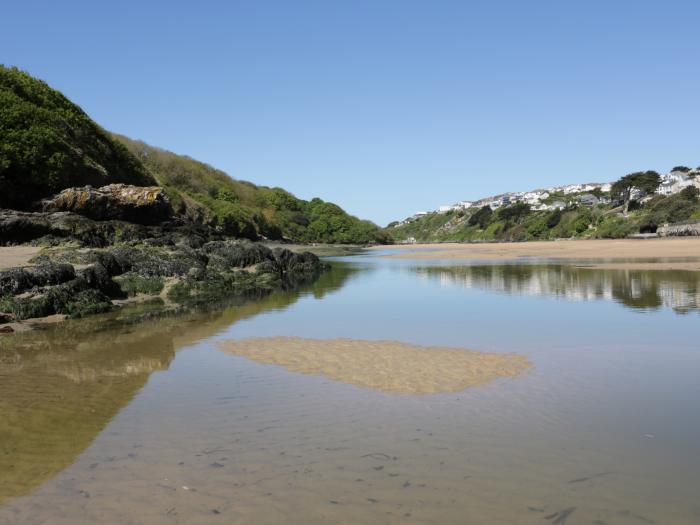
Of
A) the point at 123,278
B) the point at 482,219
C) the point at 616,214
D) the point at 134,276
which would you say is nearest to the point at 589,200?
the point at 482,219

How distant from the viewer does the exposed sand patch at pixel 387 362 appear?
7.70 m

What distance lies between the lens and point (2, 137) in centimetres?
2788

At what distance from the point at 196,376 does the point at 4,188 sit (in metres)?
25.2

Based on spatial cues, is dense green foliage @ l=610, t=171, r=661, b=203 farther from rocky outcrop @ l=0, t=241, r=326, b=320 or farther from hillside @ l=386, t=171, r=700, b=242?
rocky outcrop @ l=0, t=241, r=326, b=320

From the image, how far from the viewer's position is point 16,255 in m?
19.7

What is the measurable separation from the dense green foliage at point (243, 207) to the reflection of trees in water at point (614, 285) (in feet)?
136

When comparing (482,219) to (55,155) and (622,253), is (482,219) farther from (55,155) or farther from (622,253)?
(55,155)

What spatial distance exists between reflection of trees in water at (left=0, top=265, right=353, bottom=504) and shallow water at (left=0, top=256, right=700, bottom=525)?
34 millimetres

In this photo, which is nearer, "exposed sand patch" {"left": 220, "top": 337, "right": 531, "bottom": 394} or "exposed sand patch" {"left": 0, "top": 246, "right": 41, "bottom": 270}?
"exposed sand patch" {"left": 220, "top": 337, "right": 531, "bottom": 394}

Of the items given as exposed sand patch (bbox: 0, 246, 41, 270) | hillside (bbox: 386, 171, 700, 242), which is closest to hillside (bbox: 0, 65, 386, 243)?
exposed sand patch (bbox: 0, 246, 41, 270)

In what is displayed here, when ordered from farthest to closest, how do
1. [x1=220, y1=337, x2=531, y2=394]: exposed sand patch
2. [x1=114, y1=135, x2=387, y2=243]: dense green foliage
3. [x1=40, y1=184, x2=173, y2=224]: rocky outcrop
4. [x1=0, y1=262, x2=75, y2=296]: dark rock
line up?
1. [x1=114, y1=135, x2=387, y2=243]: dense green foliage
2. [x1=40, y1=184, x2=173, y2=224]: rocky outcrop
3. [x1=0, y1=262, x2=75, y2=296]: dark rock
4. [x1=220, y1=337, x2=531, y2=394]: exposed sand patch

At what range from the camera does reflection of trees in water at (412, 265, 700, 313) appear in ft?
52.7

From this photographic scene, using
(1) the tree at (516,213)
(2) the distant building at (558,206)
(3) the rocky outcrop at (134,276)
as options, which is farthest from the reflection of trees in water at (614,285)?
(1) the tree at (516,213)

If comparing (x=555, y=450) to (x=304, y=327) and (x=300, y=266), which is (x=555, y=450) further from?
(x=300, y=266)
